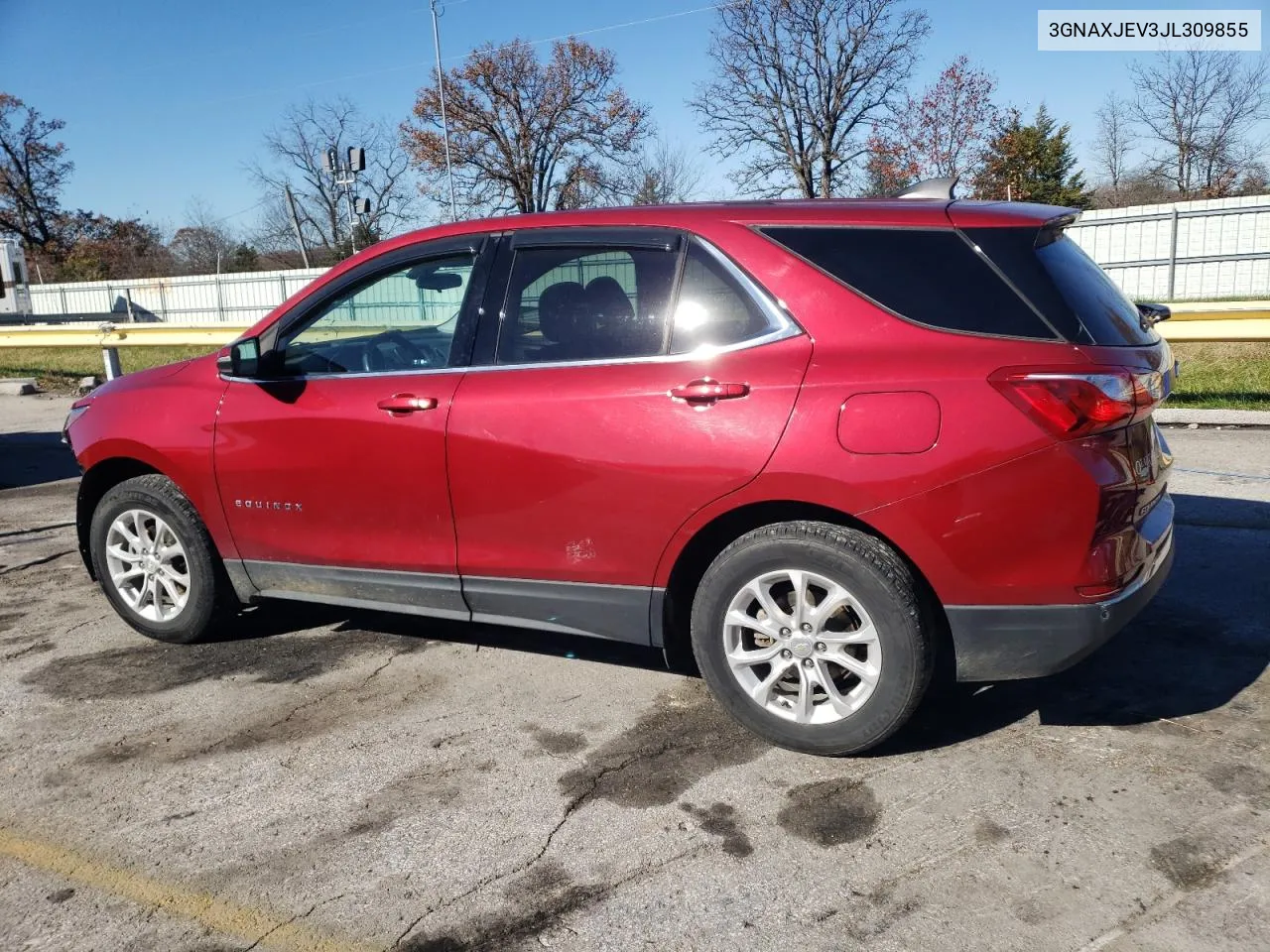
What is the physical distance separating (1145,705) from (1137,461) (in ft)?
3.36

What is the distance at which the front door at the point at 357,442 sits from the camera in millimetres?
4027

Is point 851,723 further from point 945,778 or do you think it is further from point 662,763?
point 662,763

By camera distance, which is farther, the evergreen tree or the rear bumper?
the evergreen tree

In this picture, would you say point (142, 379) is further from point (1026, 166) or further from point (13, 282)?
point (1026, 166)

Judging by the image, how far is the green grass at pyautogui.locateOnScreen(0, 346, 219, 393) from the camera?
17.3 meters

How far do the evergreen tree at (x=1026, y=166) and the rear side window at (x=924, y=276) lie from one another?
32.8m

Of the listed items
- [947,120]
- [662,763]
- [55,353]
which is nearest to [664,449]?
[662,763]

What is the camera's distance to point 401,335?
4.31m

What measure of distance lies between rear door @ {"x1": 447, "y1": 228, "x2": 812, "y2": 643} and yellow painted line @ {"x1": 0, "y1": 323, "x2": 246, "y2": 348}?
9788 millimetres

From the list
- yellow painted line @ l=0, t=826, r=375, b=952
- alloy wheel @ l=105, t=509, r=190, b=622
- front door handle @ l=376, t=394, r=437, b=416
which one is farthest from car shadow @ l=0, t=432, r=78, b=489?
yellow painted line @ l=0, t=826, r=375, b=952

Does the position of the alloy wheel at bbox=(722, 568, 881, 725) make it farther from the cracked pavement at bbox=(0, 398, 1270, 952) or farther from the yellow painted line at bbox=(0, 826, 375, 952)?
the yellow painted line at bbox=(0, 826, 375, 952)

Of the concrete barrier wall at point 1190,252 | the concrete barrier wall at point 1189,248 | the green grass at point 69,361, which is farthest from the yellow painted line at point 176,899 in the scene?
the concrete barrier wall at point 1190,252

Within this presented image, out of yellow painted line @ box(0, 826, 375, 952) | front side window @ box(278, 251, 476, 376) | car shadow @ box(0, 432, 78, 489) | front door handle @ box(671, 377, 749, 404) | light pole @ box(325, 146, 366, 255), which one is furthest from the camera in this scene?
light pole @ box(325, 146, 366, 255)

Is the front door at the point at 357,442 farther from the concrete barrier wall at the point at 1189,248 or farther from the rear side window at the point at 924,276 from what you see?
the concrete barrier wall at the point at 1189,248
